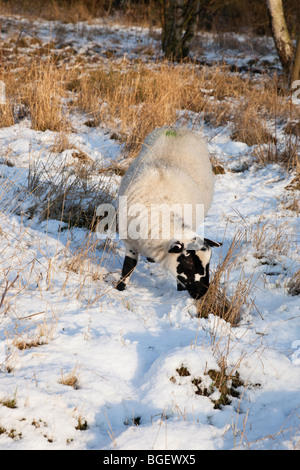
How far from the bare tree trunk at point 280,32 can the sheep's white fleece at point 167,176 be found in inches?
244

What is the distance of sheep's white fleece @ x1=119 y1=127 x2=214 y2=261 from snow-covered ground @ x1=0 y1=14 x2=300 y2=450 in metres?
0.51

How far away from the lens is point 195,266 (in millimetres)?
3172

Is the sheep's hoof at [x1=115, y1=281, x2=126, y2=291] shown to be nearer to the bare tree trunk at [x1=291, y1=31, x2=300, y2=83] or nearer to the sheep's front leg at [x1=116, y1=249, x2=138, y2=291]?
the sheep's front leg at [x1=116, y1=249, x2=138, y2=291]

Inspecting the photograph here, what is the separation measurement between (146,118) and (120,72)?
2.80 metres

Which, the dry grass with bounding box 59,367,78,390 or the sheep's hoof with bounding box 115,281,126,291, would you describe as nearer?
the dry grass with bounding box 59,367,78,390

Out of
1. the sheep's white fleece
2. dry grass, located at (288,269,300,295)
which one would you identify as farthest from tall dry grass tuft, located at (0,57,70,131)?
dry grass, located at (288,269,300,295)

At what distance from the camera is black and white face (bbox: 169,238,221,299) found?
3.13m

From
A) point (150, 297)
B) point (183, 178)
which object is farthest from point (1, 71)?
point (150, 297)

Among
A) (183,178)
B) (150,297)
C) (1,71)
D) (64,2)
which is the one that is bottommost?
(150,297)

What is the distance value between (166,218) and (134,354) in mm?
1129

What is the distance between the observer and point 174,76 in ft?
24.4

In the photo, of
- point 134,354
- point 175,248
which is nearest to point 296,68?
point 175,248

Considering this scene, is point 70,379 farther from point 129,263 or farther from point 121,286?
point 129,263
